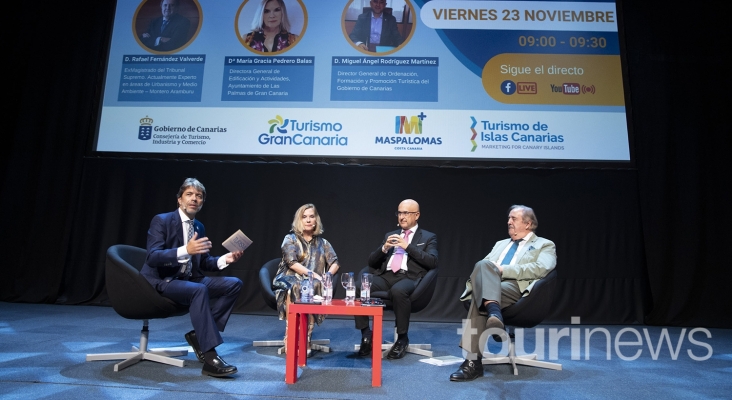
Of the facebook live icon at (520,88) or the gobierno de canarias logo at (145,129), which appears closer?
the facebook live icon at (520,88)

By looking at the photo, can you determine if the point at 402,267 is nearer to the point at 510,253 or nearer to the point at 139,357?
the point at 510,253

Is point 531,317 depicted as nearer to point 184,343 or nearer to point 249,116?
point 184,343

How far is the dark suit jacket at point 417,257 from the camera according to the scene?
3.32 meters

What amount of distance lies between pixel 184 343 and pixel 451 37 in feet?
11.7

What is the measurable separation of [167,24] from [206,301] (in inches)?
138

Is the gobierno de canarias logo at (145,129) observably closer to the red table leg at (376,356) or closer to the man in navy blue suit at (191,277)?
the man in navy blue suit at (191,277)

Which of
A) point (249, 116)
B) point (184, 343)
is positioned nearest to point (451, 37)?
point (249, 116)

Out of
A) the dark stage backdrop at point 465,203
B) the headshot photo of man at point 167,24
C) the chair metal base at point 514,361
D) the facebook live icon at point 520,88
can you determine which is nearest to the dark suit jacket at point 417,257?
the chair metal base at point 514,361

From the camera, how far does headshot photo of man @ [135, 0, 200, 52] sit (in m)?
4.94

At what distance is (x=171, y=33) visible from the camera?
4.95 meters

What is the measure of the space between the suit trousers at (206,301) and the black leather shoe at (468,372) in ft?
3.96

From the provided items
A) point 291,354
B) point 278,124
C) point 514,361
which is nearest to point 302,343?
point 291,354

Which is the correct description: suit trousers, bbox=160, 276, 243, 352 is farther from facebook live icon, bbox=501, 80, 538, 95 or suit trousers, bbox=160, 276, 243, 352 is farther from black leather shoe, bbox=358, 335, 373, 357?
facebook live icon, bbox=501, 80, 538, 95

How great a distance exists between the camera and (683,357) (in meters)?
3.32
